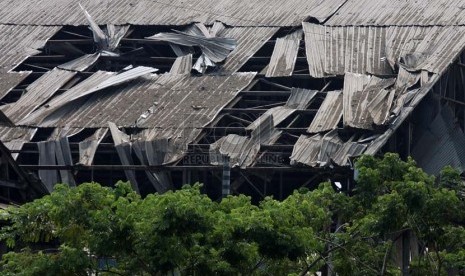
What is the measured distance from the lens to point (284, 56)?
54.1 m

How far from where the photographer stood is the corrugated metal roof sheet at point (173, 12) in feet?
188

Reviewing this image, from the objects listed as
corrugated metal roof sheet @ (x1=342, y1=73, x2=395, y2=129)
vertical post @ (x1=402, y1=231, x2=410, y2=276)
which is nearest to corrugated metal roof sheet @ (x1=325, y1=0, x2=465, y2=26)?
corrugated metal roof sheet @ (x1=342, y1=73, x2=395, y2=129)

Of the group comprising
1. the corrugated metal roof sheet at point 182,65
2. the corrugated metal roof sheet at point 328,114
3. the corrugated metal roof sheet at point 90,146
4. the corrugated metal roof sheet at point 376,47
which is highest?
the corrugated metal roof sheet at point 376,47

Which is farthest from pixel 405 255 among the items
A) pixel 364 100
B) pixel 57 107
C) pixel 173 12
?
pixel 173 12

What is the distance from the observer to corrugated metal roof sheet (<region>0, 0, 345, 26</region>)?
5731cm

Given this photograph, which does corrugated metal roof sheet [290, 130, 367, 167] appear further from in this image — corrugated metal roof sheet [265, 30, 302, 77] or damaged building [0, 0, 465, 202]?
corrugated metal roof sheet [265, 30, 302, 77]

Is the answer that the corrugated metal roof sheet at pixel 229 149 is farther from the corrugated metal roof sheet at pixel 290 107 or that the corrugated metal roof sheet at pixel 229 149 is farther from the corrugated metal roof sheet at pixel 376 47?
the corrugated metal roof sheet at pixel 376 47

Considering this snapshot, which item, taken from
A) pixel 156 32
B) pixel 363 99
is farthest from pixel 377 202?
pixel 156 32

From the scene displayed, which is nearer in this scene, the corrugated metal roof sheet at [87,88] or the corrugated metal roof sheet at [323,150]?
the corrugated metal roof sheet at [323,150]

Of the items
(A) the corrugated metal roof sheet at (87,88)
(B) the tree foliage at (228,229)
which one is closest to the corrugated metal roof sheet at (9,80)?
(A) the corrugated metal roof sheet at (87,88)

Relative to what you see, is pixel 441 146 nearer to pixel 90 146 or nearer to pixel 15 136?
pixel 90 146

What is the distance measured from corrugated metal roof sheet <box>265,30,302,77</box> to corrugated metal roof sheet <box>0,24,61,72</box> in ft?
25.1

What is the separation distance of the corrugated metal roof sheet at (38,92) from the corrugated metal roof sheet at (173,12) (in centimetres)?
394

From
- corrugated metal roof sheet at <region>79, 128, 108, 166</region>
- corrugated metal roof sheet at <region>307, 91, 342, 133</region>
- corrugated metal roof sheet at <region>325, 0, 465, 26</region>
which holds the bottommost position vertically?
corrugated metal roof sheet at <region>79, 128, 108, 166</region>
